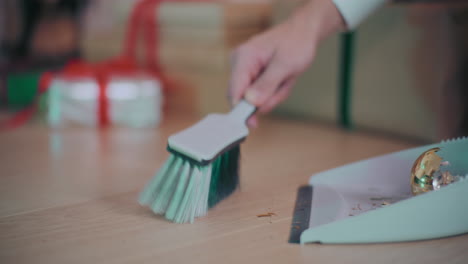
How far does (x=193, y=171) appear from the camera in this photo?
51 centimetres

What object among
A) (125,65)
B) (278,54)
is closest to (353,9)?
(278,54)

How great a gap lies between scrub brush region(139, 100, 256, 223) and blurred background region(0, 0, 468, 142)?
0.37 metres

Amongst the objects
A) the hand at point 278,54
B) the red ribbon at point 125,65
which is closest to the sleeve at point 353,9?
the hand at point 278,54

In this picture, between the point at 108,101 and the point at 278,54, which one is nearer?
the point at 278,54

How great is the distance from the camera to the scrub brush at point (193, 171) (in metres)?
0.51

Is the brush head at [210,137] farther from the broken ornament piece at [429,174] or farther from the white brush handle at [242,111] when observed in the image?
the broken ornament piece at [429,174]

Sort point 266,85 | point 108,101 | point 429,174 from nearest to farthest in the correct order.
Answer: point 429,174
point 266,85
point 108,101

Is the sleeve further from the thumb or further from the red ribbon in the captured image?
the red ribbon

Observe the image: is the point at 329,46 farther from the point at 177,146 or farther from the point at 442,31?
the point at 177,146

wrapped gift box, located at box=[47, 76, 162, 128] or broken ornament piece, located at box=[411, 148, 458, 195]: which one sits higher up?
broken ornament piece, located at box=[411, 148, 458, 195]

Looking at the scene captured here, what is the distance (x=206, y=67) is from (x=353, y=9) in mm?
429

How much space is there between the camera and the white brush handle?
0.58 m

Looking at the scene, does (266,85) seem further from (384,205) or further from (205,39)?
(205,39)

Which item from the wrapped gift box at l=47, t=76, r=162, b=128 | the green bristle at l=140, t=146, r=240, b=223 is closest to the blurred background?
the wrapped gift box at l=47, t=76, r=162, b=128
